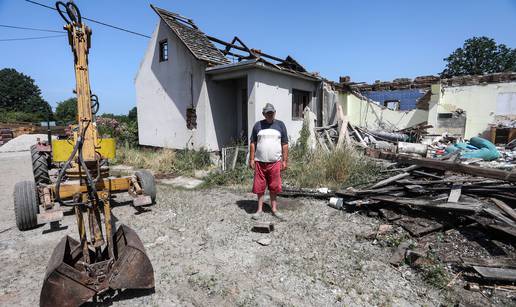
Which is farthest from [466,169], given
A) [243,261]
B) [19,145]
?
[19,145]

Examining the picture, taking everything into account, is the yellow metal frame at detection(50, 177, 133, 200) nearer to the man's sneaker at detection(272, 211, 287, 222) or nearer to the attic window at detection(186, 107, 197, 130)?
the man's sneaker at detection(272, 211, 287, 222)

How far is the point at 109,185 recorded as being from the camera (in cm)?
415

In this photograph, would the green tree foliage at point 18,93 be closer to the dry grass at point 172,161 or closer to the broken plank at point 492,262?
the dry grass at point 172,161

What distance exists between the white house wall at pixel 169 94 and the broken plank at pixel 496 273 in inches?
312

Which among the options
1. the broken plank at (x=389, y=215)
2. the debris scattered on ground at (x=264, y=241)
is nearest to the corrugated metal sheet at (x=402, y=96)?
the broken plank at (x=389, y=215)

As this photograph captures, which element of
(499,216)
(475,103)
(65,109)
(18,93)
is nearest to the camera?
(499,216)

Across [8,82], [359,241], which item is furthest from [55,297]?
[8,82]

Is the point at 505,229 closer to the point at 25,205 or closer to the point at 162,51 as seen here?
the point at 25,205

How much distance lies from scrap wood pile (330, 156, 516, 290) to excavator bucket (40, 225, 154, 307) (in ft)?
9.09

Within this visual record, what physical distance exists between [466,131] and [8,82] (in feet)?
242

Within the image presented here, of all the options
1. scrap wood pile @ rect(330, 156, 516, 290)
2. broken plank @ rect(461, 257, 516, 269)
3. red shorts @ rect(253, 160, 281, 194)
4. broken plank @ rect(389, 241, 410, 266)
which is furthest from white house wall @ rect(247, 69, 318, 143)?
broken plank @ rect(461, 257, 516, 269)

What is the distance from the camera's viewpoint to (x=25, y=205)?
386 cm

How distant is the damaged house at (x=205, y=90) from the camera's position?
8594mm

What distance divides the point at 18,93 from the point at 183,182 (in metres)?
67.2
